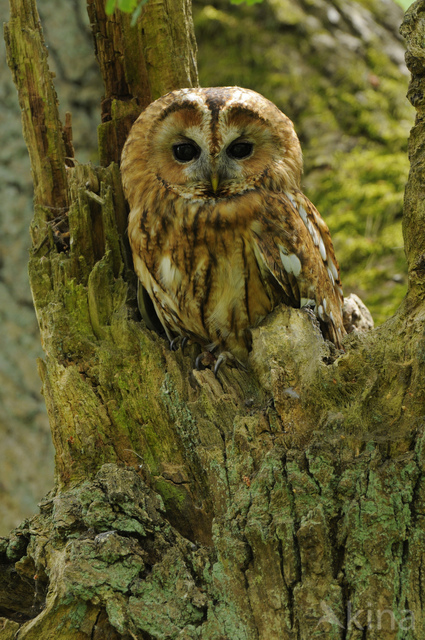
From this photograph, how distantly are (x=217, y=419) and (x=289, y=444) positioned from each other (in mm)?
304

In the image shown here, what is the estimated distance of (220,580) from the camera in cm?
155

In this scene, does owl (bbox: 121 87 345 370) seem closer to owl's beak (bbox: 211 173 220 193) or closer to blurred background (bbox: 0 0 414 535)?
owl's beak (bbox: 211 173 220 193)

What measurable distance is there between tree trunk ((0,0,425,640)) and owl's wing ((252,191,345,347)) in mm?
182

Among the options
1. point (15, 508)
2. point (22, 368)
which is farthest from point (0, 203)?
point (15, 508)

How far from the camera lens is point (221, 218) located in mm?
2219

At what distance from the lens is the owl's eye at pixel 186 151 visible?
232cm

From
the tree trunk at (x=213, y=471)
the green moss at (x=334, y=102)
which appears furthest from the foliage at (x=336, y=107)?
the tree trunk at (x=213, y=471)

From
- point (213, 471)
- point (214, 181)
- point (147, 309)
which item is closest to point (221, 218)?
point (214, 181)

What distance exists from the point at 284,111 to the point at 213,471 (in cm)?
298

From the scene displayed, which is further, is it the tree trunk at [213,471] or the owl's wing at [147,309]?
the owl's wing at [147,309]

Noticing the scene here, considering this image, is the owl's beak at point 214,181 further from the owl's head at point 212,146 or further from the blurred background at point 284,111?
the blurred background at point 284,111

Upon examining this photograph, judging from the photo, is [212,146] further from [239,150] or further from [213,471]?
[213,471]

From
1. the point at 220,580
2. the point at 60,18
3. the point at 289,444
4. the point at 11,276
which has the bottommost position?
the point at 220,580

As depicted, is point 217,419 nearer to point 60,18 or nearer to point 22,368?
point 22,368
